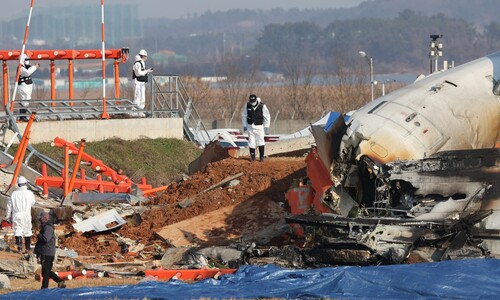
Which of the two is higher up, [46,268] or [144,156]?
[46,268]

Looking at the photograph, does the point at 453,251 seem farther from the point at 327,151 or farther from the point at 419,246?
the point at 327,151

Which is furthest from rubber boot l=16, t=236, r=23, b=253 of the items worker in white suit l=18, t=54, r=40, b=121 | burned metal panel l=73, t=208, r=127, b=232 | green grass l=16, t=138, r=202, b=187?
worker in white suit l=18, t=54, r=40, b=121

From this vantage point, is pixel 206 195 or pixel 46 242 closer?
pixel 46 242

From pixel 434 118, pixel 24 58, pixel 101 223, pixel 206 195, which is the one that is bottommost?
pixel 101 223

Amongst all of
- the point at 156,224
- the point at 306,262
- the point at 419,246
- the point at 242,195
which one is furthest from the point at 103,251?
the point at 419,246

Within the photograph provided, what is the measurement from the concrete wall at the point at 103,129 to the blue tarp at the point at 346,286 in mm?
18248

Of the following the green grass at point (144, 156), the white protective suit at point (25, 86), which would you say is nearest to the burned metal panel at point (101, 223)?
the green grass at point (144, 156)

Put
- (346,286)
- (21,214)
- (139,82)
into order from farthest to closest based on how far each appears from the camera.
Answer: (139,82)
(21,214)
(346,286)

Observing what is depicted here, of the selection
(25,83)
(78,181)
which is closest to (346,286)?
(78,181)

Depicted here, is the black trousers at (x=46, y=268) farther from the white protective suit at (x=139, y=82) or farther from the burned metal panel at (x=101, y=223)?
the white protective suit at (x=139, y=82)

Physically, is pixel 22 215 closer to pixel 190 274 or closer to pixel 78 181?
pixel 190 274

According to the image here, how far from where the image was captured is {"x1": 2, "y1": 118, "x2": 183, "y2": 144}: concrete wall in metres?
38.5

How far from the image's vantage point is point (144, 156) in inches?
1594

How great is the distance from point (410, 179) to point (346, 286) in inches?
157
